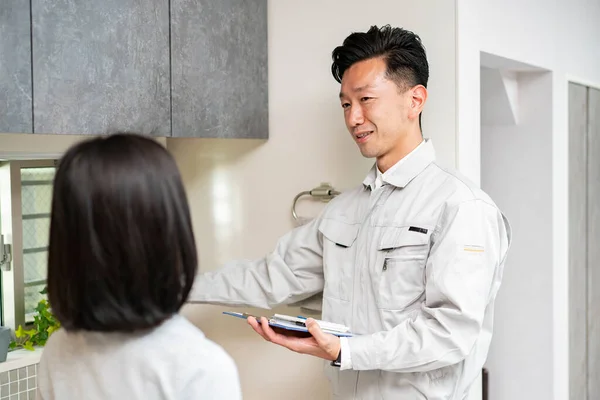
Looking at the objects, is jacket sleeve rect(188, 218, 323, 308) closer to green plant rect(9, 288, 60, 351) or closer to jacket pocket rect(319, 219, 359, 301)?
jacket pocket rect(319, 219, 359, 301)

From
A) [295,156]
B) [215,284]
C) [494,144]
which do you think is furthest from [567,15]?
[215,284]

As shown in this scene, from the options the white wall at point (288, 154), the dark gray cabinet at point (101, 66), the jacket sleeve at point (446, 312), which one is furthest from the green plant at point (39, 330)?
the jacket sleeve at point (446, 312)

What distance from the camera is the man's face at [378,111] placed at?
184 centimetres

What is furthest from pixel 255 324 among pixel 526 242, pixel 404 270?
pixel 526 242

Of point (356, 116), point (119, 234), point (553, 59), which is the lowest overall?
point (119, 234)

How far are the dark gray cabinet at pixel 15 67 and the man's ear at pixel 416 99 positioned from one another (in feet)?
3.22

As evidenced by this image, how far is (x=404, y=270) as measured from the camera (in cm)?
176

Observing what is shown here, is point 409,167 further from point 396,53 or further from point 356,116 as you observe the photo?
point 396,53

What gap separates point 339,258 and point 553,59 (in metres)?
1.51

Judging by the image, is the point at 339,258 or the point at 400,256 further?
the point at 339,258

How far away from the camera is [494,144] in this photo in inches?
121

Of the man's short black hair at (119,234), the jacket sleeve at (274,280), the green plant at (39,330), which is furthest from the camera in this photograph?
the green plant at (39,330)

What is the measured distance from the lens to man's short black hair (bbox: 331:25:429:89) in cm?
186

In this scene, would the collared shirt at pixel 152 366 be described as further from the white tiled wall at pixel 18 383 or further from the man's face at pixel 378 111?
the white tiled wall at pixel 18 383
